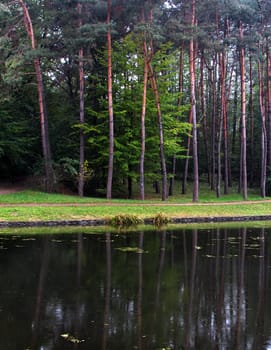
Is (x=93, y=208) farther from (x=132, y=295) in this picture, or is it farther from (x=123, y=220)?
(x=132, y=295)

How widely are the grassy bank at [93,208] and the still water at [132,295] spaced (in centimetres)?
502

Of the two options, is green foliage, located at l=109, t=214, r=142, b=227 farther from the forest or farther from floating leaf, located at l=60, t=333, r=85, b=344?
floating leaf, located at l=60, t=333, r=85, b=344

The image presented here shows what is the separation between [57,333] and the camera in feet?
22.4

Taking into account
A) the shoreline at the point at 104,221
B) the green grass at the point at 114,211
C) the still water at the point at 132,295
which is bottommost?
the still water at the point at 132,295

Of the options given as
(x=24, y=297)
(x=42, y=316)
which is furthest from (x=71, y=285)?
(x=42, y=316)

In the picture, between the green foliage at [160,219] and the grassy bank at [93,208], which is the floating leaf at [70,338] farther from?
the green foliage at [160,219]

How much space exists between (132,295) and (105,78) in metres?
24.3

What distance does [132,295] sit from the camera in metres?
9.13

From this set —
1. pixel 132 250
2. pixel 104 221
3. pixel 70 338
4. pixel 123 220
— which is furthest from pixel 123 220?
pixel 70 338

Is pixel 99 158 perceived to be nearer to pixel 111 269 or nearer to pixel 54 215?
pixel 54 215

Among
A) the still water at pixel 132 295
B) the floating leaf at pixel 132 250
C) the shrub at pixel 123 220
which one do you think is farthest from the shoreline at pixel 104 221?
the floating leaf at pixel 132 250

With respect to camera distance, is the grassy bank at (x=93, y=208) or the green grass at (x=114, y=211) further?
the grassy bank at (x=93, y=208)

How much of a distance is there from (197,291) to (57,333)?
12.0 feet

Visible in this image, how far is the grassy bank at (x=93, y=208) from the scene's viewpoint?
21.1 m
